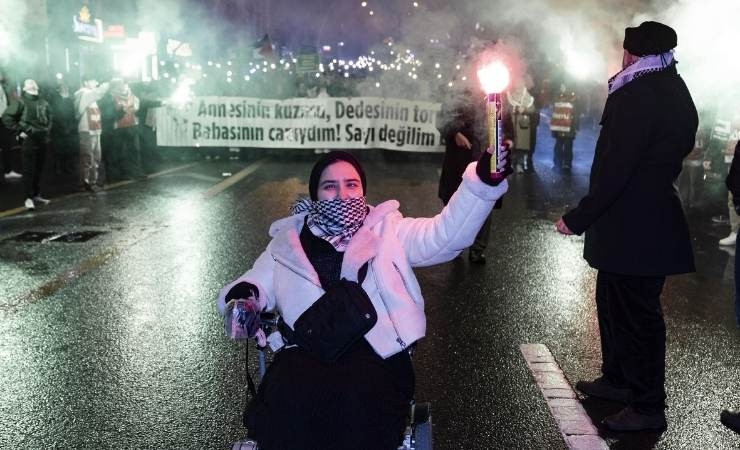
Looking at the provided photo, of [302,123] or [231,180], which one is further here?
[302,123]

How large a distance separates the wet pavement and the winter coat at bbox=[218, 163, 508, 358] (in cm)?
112

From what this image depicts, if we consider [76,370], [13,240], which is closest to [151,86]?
[13,240]

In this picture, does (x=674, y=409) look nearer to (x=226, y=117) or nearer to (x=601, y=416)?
(x=601, y=416)

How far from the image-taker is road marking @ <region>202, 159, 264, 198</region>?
41.5ft

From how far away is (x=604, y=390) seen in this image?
14.6 feet

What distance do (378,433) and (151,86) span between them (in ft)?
48.5

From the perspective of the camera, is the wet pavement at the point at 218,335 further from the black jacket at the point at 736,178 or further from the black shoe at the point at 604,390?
the black jacket at the point at 736,178

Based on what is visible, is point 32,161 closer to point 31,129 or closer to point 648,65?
point 31,129

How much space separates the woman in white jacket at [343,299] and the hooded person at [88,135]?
10428mm

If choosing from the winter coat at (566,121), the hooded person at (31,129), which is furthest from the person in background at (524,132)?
the hooded person at (31,129)

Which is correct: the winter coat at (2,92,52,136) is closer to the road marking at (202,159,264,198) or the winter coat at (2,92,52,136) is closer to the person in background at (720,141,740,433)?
the road marking at (202,159,264,198)

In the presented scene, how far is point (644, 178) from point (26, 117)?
9.88m

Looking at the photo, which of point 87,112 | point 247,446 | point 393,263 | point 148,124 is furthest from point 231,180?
point 247,446

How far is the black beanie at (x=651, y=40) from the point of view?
3867 millimetres
